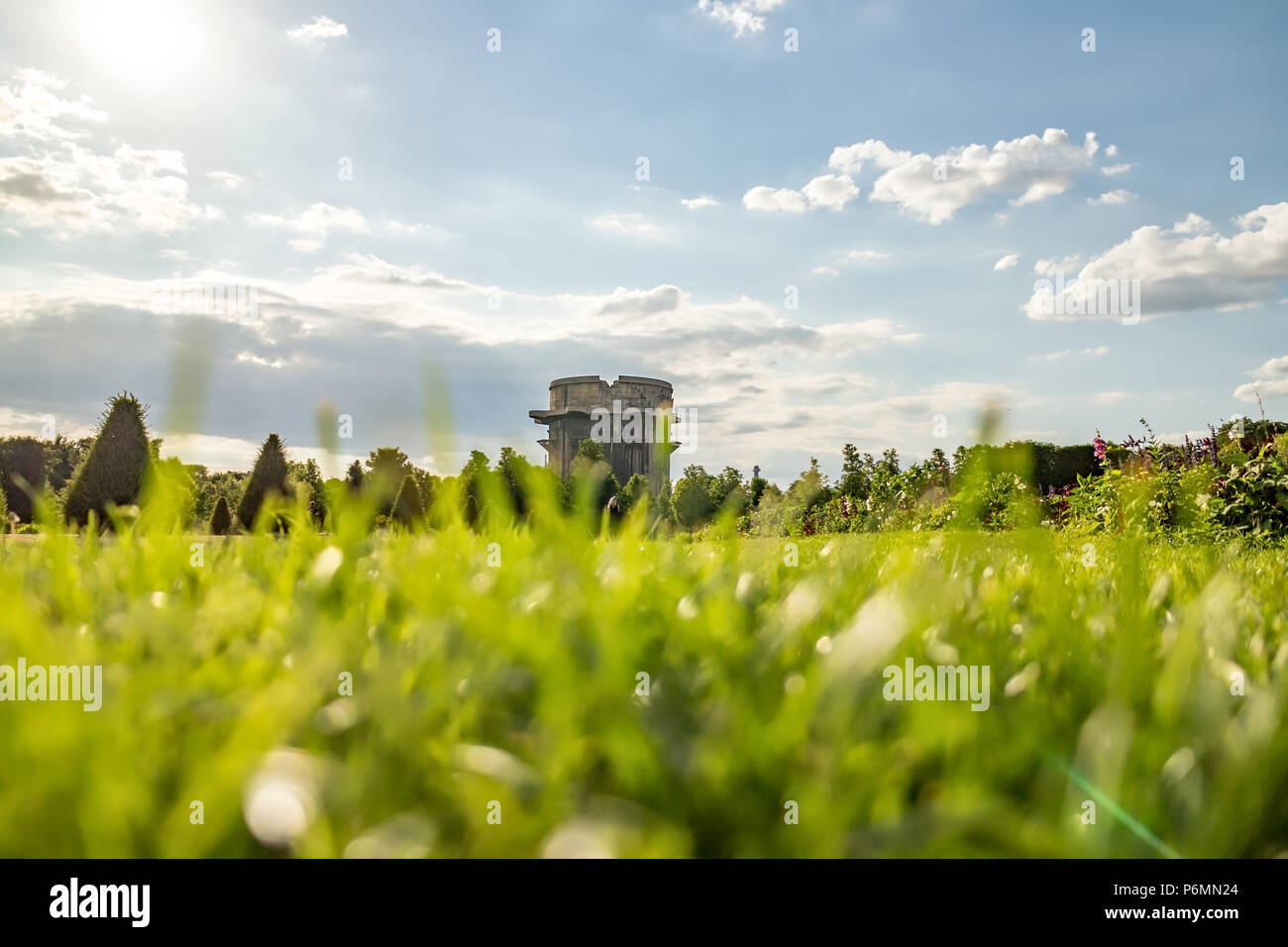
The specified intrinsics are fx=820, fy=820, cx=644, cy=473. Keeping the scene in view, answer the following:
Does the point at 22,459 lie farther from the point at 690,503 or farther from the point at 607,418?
the point at 690,503

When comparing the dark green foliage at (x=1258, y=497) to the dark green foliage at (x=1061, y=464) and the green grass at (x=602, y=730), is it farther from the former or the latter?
the dark green foliage at (x=1061, y=464)

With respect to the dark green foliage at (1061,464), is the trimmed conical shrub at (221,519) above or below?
below

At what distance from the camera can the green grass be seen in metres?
0.96

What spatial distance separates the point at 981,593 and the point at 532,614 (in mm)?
1470

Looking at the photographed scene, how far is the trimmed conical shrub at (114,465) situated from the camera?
15.8 meters

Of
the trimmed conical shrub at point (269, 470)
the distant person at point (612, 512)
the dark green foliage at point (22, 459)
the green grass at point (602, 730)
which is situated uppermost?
the dark green foliage at point (22, 459)

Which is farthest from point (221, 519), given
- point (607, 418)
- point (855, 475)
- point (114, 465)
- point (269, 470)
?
point (607, 418)

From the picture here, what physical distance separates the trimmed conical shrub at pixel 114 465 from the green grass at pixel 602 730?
16.6 meters

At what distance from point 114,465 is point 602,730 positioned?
1808 cm

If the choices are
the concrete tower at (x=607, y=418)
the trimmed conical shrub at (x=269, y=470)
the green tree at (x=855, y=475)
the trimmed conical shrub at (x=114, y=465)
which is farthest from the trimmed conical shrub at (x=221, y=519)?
the concrete tower at (x=607, y=418)

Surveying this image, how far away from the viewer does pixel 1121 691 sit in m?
1.26

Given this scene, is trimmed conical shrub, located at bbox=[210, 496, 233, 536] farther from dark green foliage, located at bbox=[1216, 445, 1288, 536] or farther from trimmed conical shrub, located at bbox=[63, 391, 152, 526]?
dark green foliage, located at bbox=[1216, 445, 1288, 536]

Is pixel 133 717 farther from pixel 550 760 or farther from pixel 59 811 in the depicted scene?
pixel 550 760

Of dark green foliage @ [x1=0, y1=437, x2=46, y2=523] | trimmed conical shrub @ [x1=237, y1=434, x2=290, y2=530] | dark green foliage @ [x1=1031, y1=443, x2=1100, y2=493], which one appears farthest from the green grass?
dark green foliage @ [x1=0, y1=437, x2=46, y2=523]
